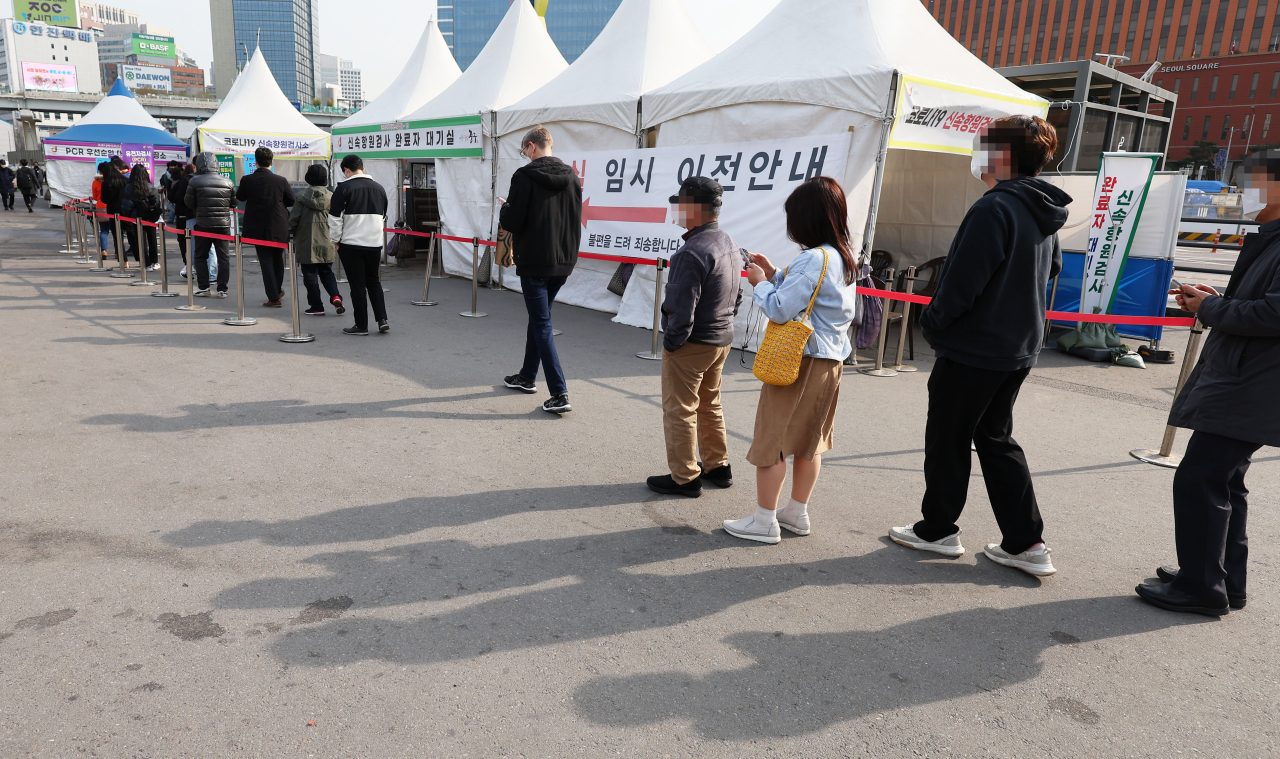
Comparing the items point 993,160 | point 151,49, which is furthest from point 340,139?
point 151,49

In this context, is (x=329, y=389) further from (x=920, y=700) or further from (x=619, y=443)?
(x=920, y=700)

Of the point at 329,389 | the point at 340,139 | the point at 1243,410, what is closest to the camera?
the point at 1243,410

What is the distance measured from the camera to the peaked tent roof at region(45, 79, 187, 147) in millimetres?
25922

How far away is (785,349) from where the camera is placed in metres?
3.18

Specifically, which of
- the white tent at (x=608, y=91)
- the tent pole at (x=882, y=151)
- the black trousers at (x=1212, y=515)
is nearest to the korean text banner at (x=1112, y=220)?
the tent pole at (x=882, y=151)

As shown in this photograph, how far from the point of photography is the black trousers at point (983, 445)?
3.07 metres

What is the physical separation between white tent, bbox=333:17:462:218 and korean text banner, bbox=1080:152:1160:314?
11.4 meters

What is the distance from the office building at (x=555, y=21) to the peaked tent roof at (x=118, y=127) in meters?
102

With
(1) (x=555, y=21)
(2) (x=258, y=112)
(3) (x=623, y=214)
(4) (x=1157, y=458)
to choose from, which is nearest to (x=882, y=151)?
(3) (x=623, y=214)

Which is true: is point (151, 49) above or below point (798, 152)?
above

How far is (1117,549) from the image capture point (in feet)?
11.9

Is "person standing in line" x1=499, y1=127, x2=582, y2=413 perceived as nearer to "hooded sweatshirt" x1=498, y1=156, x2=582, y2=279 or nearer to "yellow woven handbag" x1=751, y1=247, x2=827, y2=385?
"hooded sweatshirt" x1=498, y1=156, x2=582, y2=279

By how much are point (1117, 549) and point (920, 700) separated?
6.06 feet

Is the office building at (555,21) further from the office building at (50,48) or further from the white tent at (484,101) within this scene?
the white tent at (484,101)
